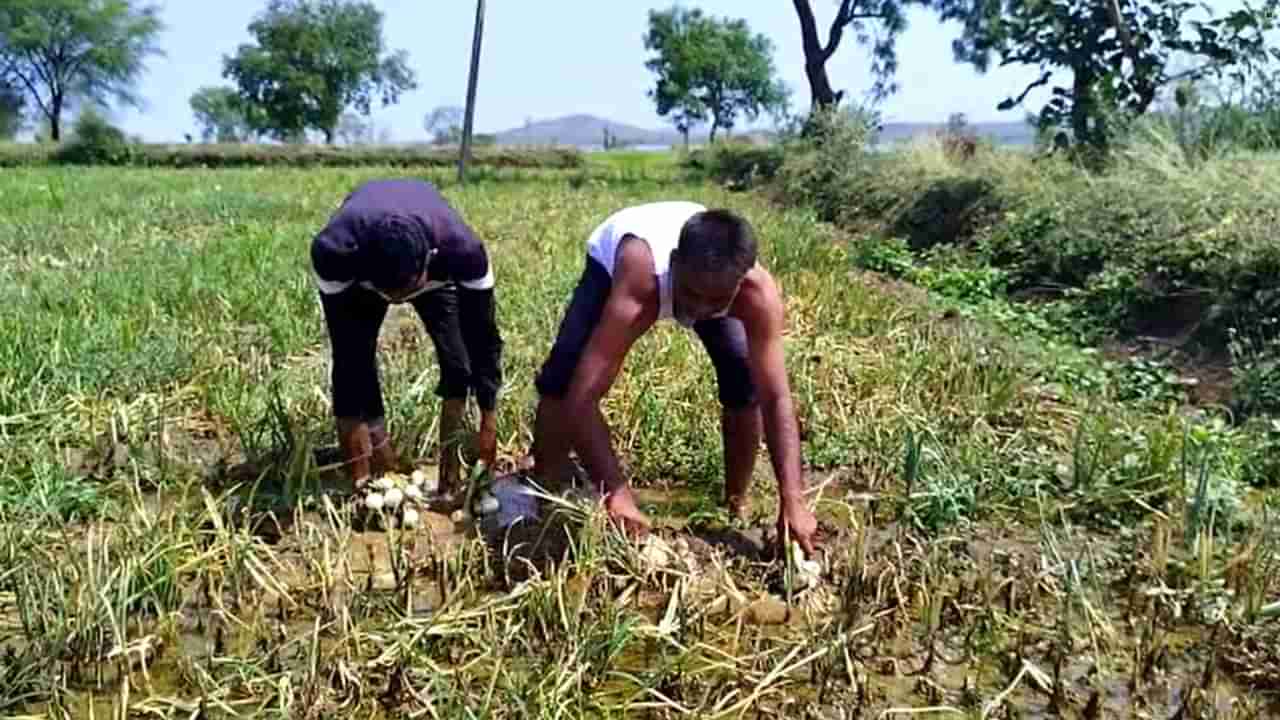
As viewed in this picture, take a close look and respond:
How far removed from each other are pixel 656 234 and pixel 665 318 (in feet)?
0.92

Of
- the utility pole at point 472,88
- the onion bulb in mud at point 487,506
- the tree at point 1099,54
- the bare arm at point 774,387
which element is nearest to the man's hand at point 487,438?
the onion bulb in mud at point 487,506

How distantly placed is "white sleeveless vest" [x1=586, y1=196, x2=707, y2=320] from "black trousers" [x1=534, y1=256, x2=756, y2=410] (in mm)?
66

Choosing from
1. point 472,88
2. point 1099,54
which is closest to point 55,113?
point 472,88

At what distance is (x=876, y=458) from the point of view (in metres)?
5.03

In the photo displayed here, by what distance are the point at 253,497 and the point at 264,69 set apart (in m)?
58.4

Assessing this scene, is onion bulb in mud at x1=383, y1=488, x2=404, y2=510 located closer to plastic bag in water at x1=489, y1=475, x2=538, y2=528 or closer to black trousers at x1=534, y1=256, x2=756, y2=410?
plastic bag in water at x1=489, y1=475, x2=538, y2=528

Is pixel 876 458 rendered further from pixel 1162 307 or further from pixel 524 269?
pixel 524 269

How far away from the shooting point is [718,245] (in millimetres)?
3441

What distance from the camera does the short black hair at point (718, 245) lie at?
11.3ft

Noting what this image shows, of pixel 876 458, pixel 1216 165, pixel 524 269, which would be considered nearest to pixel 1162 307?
pixel 1216 165

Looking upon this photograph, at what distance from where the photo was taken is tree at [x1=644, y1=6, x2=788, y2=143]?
6172 cm

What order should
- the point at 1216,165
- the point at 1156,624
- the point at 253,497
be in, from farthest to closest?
the point at 1216,165, the point at 253,497, the point at 1156,624

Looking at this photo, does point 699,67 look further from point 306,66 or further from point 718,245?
point 718,245

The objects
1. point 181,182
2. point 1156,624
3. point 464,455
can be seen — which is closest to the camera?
point 1156,624
